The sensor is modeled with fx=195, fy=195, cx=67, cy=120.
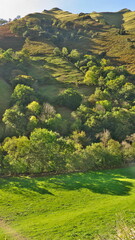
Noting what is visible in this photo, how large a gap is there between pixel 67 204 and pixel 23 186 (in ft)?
29.9

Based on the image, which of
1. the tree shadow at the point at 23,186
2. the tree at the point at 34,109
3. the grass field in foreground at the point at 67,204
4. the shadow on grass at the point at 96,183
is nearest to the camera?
the grass field in foreground at the point at 67,204

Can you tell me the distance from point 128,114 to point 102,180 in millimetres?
36034

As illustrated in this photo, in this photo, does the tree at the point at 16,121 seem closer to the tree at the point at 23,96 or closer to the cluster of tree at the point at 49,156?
the tree at the point at 23,96

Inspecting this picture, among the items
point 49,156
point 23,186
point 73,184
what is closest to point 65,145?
point 49,156

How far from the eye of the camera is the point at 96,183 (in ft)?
114

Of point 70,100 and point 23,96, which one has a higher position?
point 23,96

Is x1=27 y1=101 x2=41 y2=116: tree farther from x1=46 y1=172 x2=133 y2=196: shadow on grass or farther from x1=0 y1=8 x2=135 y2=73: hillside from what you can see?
x1=0 y1=8 x2=135 y2=73: hillside

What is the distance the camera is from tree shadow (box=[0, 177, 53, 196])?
3166 cm

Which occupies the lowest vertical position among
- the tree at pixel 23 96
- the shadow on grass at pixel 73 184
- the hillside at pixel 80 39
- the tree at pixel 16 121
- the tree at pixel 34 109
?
the shadow on grass at pixel 73 184

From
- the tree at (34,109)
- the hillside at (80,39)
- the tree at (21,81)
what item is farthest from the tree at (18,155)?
the hillside at (80,39)

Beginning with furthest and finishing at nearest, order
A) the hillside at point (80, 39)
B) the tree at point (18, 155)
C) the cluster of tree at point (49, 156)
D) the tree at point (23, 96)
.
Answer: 1. the hillside at point (80, 39)
2. the tree at point (23, 96)
3. the cluster of tree at point (49, 156)
4. the tree at point (18, 155)

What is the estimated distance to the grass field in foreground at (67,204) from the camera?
2200 cm

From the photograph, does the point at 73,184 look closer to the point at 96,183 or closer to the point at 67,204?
the point at 96,183

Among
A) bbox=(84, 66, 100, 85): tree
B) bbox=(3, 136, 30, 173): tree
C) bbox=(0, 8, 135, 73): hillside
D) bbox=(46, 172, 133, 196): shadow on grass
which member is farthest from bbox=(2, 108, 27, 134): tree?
bbox=(0, 8, 135, 73): hillside
